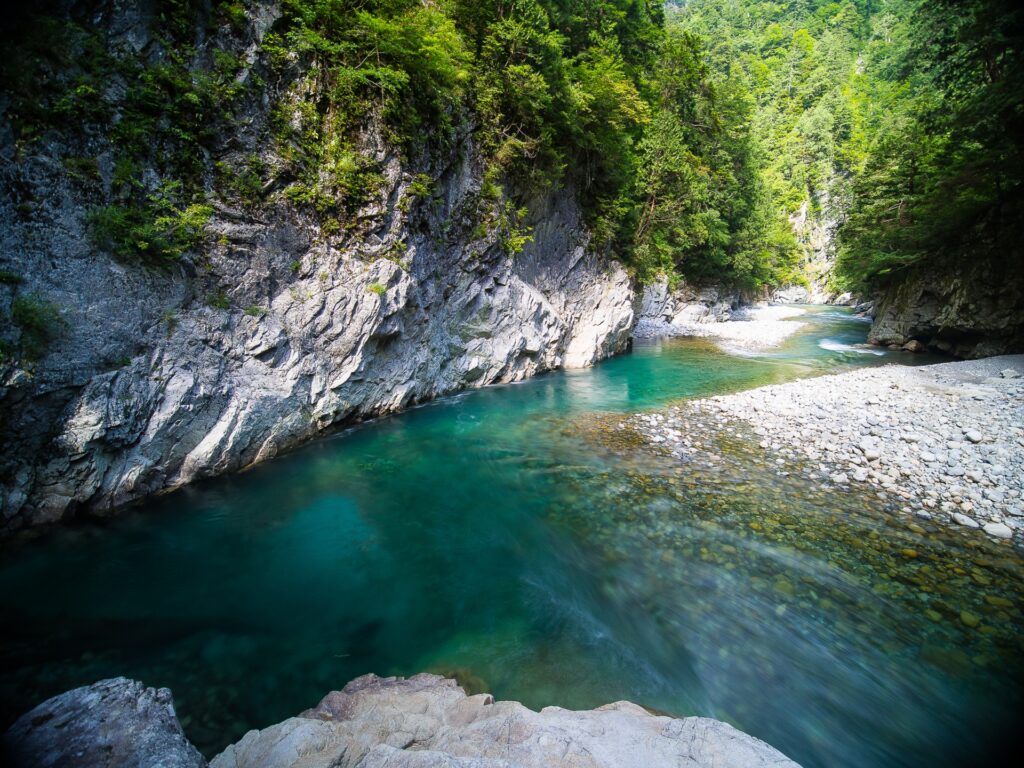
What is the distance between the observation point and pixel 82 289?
6.16 m

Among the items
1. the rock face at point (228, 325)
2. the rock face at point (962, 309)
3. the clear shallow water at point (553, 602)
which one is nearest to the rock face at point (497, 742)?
the clear shallow water at point (553, 602)

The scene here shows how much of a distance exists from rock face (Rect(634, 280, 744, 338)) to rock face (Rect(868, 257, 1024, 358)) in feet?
35.8

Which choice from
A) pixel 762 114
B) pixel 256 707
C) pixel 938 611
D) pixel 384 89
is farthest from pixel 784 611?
pixel 762 114

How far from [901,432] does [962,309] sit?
12.0 m

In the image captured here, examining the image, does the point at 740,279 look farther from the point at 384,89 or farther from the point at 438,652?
the point at 438,652

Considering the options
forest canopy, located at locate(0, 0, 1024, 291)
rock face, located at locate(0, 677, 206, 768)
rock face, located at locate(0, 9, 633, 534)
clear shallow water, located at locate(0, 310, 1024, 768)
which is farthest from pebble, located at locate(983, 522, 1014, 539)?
rock face, located at locate(0, 9, 633, 534)

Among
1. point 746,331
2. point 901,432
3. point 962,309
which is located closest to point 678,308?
point 746,331

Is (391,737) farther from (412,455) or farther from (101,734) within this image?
(412,455)

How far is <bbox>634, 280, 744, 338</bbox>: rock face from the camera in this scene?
27562mm

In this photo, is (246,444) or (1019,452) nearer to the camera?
(1019,452)

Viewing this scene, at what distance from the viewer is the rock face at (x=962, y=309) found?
13648 mm

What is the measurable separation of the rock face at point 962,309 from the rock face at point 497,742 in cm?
1927

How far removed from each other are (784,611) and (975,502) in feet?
14.0

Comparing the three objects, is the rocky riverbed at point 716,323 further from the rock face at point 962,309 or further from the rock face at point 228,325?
the rock face at point 228,325
